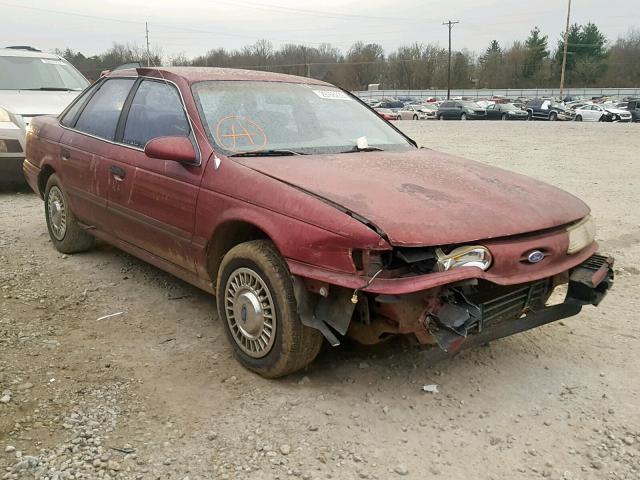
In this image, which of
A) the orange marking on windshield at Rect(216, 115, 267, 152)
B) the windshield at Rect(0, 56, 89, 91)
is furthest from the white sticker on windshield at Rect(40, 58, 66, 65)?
the orange marking on windshield at Rect(216, 115, 267, 152)

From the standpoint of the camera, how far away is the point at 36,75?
8914 millimetres

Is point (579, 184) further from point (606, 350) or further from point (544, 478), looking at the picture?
point (544, 478)

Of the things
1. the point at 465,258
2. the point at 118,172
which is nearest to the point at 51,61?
the point at 118,172

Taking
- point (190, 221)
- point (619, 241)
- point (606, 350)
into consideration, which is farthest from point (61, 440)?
point (619, 241)

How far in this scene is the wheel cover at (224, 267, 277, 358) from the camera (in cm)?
313

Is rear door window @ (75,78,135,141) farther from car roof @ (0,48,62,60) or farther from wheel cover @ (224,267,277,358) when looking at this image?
car roof @ (0,48,62,60)

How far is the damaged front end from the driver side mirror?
3.62ft

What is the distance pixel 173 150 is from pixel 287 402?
1553 mm

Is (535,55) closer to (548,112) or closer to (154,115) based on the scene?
(548,112)

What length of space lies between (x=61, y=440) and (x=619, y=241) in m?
5.28

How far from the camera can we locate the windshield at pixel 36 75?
8688 mm

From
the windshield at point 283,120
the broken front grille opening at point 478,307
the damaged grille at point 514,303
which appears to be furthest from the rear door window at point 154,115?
the damaged grille at point 514,303

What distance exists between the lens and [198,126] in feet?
12.0

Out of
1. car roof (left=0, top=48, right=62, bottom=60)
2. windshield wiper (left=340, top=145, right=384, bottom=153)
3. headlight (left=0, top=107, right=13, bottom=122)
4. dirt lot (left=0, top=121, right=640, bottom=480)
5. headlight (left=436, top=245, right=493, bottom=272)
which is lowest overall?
dirt lot (left=0, top=121, right=640, bottom=480)
